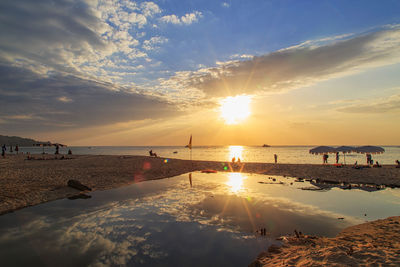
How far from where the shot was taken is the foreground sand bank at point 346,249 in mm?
5664

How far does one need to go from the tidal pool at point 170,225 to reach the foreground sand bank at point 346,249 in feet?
2.45

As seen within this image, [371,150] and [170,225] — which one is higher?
[371,150]

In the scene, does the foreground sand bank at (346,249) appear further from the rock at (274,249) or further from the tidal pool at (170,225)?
the tidal pool at (170,225)

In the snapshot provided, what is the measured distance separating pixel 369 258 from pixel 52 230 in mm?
12677

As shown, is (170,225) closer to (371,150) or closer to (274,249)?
(274,249)

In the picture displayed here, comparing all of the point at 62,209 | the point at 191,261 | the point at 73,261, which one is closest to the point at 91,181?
the point at 62,209

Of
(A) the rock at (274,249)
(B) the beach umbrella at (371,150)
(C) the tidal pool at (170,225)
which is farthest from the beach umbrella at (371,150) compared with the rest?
(A) the rock at (274,249)

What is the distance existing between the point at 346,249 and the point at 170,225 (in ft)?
23.9

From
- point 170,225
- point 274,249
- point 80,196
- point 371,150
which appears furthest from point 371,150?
point 80,196

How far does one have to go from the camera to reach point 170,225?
32.4 feet

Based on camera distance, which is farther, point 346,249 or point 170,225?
point 170,225

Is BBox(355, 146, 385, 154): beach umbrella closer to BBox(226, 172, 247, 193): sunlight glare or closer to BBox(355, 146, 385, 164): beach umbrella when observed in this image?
BBox(355, 146, 385, 164): beach umbrella

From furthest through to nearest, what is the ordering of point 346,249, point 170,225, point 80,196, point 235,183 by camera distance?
point 235,183
point 80,196
point 170,225
point 346,249

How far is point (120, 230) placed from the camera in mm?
9305
